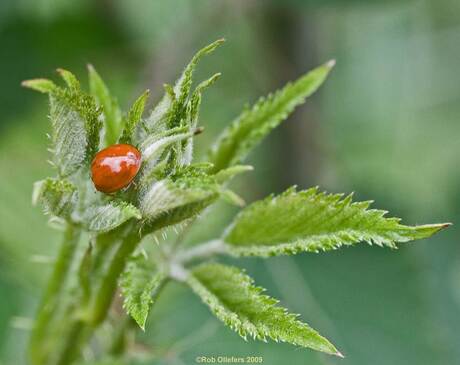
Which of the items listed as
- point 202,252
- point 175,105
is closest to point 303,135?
point 202,252

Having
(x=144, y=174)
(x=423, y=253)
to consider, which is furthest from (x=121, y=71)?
(x=144, y=174)

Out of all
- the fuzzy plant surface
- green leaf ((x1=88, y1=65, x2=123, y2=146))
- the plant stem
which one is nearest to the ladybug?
the fuzzy plant surface

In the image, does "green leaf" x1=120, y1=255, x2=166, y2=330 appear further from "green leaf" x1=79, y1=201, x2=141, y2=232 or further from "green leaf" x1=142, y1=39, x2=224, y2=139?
"green leaf" x1=142, y1=39, x2=224, y2=139

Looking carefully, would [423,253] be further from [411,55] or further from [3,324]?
[411,55]

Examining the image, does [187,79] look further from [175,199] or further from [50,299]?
[50,299]

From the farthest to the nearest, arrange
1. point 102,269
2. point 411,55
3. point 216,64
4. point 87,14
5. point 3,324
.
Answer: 1. point 411,55
2. point 216,64
3. point 87,14
4. point 3,324
5. point 102,269

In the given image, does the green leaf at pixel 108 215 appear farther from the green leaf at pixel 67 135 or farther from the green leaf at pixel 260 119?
the green leaf at pixel 260 119

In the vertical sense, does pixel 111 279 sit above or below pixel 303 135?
below
